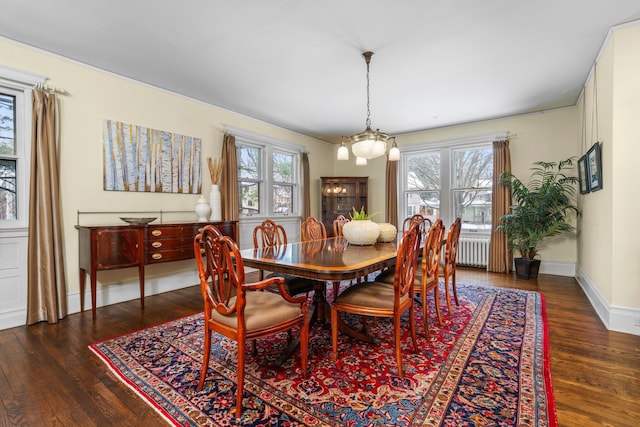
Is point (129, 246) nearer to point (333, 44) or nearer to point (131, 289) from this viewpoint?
point (131, 289)

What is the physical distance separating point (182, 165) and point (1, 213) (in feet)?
5.89

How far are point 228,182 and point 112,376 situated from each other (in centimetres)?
299

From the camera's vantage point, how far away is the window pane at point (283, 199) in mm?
5668

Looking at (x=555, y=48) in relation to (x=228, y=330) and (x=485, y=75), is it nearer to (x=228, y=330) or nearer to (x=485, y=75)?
(x=485, y=75)

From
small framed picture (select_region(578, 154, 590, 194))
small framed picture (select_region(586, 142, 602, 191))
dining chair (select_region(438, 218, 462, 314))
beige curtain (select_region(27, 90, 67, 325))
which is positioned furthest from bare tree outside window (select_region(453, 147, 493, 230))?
beige curtain (select_region(27, 90, 67, 325))

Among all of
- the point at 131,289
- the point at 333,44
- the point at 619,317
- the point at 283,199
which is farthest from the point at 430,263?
the point at 283,199

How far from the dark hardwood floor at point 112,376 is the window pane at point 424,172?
3144mm

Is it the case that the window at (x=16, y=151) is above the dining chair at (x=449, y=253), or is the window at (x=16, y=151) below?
above

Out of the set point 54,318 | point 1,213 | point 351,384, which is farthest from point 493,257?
point 1,213

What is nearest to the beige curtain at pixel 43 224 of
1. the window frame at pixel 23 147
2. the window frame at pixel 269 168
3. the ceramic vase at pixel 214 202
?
the window frame at pixel 23 147

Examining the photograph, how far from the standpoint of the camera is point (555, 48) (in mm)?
2934

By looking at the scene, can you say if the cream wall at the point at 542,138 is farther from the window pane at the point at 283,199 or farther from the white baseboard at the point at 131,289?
the white baseboard at the point at 131,289

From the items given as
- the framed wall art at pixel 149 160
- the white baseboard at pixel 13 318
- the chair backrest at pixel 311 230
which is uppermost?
the framed wall art at pixel 149 160

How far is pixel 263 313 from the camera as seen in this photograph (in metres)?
1.73
